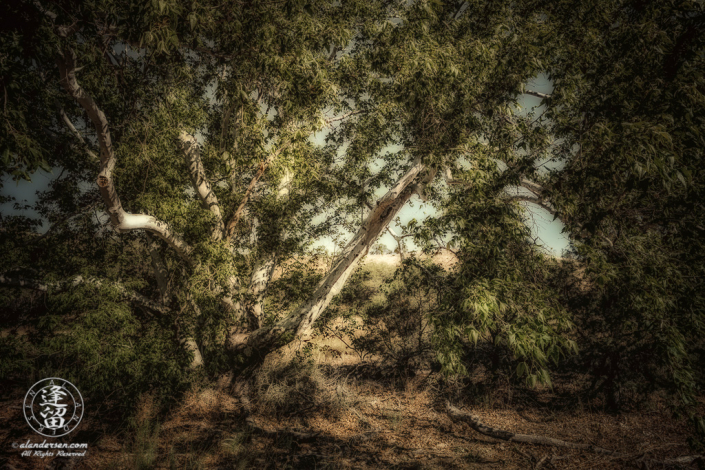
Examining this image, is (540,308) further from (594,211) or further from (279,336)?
(279,336)

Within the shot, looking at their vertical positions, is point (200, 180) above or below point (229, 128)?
below

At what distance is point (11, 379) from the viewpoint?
21.0 ft

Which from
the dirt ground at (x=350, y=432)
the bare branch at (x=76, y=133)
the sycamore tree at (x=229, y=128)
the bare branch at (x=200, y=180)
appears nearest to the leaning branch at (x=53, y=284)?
the sycamore tree at (x=229, y=128)

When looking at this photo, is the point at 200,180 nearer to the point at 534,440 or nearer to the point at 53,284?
the point at 53,284

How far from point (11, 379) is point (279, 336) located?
5612 millimetres

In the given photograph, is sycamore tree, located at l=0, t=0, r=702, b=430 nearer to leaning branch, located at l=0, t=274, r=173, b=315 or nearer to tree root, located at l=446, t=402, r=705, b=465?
leaning branch, located at l=0, t=274, r=173, b=315

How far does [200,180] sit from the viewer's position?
5.97 metres

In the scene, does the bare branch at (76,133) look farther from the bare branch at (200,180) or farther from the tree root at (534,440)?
the tree root at (534,440)

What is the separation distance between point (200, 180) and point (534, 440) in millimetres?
7430

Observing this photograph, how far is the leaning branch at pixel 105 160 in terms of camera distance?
353 cm

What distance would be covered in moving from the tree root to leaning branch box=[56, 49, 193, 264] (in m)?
6.43

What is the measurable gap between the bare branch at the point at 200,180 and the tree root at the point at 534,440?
6046 millimetres

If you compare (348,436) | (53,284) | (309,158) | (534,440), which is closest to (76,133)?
(53,284)

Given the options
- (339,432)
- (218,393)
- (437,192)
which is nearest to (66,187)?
(218,393)
